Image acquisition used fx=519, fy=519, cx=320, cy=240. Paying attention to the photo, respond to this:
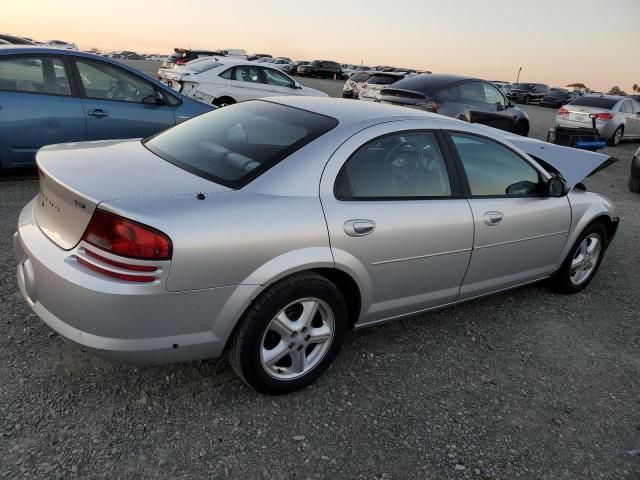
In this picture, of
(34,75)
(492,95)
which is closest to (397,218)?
(34,75)

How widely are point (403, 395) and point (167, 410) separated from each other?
4.11 ft

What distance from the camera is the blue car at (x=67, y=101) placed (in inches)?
209

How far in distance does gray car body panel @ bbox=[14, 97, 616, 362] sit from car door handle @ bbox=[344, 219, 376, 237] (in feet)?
0.09

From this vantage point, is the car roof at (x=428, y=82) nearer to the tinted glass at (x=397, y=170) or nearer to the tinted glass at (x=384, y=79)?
the tinted glass at (x=384, y=79)

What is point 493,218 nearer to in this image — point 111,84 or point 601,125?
point 111,84

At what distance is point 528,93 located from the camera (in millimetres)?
35406

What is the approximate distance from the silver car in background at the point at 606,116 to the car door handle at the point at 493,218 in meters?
12.1

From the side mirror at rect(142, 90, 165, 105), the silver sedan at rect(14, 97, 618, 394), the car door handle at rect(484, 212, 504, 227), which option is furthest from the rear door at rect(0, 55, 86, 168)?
the car door handle at rect(484, 212, 504, 227)

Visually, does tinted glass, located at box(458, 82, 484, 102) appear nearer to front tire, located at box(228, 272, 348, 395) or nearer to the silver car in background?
the silver car in background

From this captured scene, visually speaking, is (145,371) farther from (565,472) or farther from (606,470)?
(606,470)

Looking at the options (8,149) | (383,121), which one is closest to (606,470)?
(383,121)

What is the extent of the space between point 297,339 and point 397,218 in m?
0.85

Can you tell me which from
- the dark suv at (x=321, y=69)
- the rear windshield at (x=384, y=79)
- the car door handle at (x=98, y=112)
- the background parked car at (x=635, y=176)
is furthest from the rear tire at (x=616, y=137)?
the dark suv at (x=321, y=69)

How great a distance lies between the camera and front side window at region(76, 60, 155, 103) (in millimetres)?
5738
